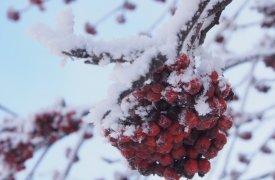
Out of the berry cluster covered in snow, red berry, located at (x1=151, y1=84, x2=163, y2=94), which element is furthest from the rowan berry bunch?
red berry, located at (x1=151, y1=84, x2=163, y2=94)

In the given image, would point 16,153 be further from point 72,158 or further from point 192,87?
point 192,87

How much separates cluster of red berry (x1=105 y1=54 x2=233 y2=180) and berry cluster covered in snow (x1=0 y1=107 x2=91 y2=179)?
2.02 meters

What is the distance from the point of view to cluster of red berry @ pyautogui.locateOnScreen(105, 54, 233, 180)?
1225 mm

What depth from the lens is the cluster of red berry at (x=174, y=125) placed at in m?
1.22

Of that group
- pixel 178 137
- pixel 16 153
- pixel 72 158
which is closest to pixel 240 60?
pixel 72 158

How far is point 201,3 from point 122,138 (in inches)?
17.7

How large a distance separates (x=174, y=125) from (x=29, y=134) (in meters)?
2.33

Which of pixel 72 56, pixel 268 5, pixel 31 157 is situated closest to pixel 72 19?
pixel 72 56

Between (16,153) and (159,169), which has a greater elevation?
(16,153)

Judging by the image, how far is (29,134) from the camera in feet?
11.1

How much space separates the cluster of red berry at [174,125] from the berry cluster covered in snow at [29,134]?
79.3 inches

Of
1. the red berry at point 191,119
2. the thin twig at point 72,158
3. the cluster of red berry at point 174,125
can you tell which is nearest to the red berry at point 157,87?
the cluster of red berry at point 174,125

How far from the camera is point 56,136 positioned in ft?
11.1

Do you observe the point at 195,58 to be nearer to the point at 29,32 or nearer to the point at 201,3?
the point at 201,3
